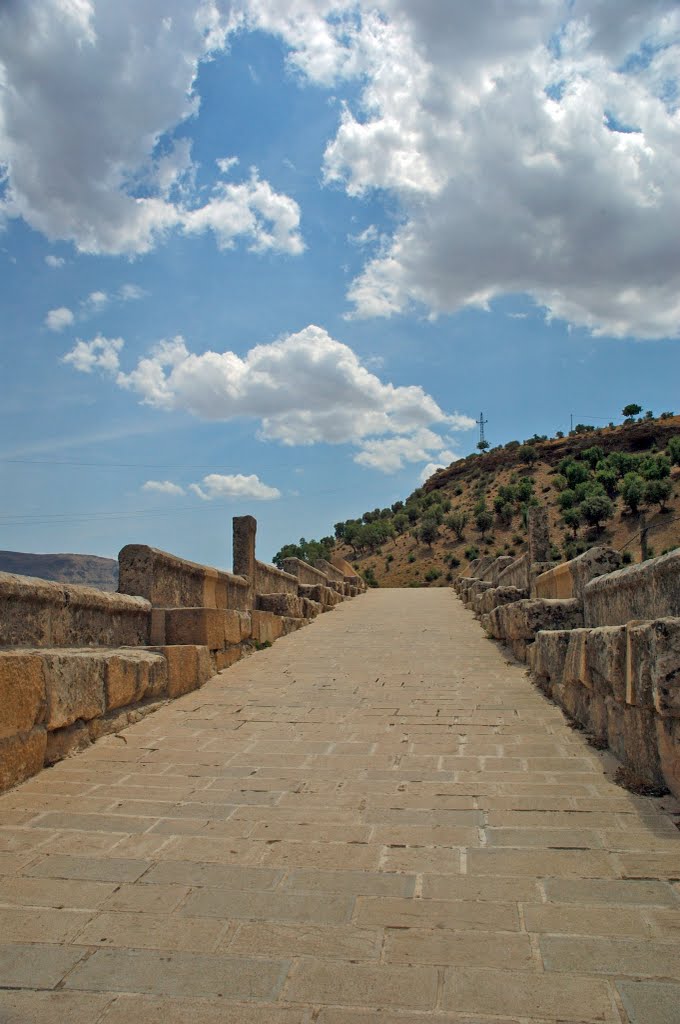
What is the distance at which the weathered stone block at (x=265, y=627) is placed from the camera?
10868mm

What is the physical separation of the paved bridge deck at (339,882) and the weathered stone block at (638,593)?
1.03 meters

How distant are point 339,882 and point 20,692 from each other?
244cm

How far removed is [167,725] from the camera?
613 cm

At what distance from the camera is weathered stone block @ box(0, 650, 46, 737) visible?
440 centimetres

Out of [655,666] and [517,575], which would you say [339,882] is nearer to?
[655,666]

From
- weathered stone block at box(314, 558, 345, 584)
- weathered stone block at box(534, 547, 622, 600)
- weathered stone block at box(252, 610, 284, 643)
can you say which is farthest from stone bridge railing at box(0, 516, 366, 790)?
weathered stone block at box(314, 558, 345, 584)

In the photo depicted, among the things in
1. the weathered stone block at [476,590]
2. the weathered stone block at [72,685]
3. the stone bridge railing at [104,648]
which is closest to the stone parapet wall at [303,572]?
the weathered stone block at [476,590]

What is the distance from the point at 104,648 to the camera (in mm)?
6445

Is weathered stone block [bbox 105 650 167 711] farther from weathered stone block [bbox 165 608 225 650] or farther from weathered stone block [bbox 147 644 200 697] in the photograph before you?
weathered stone block [bbox 165 608 225 650]

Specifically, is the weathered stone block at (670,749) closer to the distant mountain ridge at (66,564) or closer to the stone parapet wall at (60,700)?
the stone parapet wall at (60,700)

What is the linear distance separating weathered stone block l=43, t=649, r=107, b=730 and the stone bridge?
0.07 ft

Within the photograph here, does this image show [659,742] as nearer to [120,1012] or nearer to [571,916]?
[571,916]

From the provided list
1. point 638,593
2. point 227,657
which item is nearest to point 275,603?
point 227,657

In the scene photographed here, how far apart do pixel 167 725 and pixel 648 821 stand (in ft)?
12.6
